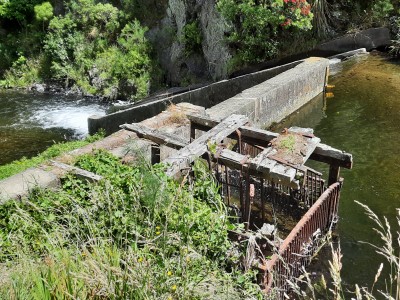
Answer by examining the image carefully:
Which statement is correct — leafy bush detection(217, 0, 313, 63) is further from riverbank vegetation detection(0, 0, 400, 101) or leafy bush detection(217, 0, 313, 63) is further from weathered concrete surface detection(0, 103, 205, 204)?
weathered concrete surface detection(0, 103, 205, 204)

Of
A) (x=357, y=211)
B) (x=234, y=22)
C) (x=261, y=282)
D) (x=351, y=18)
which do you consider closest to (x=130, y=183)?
(x=261, y=282)

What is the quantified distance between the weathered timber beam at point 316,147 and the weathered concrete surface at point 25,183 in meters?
2.24

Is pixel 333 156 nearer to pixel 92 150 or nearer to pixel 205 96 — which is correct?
pixel 92 150

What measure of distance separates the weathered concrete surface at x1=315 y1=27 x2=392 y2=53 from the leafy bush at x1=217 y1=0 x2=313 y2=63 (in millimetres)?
1516

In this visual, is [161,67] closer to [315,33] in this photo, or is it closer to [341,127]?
[315,33]

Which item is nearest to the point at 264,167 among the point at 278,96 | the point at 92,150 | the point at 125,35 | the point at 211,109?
the point at 92,150

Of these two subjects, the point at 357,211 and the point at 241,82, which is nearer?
the point at 357,211

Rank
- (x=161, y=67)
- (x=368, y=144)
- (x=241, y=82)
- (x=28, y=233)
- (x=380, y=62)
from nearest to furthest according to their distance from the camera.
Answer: (x=28, y=233) → (x=368, y=144) → (x=241, y=82) → (x=380, y=62) → (x=161, y=67)

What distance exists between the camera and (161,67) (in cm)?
1739

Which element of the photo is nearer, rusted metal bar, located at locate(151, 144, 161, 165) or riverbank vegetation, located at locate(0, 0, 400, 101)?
rusted metal bar, located at locate(151, 144, 161, 165)

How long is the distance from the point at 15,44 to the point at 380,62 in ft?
54.7

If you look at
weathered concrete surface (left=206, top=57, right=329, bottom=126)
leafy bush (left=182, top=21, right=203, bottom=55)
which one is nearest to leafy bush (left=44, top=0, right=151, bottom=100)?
leafy bush (left=182, top=21, right=203, bottom=55)

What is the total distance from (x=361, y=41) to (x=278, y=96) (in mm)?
6251

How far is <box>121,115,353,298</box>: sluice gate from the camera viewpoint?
4119mm
